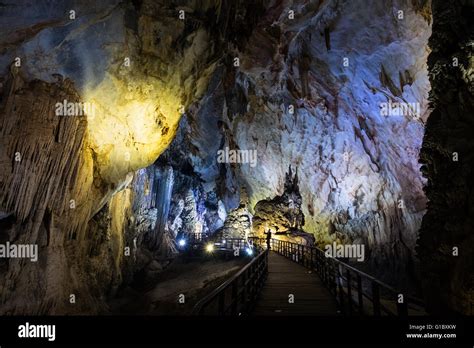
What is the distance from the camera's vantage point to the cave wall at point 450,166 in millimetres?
4539

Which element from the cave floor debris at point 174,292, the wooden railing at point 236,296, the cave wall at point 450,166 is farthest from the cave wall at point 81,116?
the cave wall at point 450,166

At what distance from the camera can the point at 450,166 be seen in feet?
17.0

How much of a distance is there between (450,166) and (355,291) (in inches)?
232

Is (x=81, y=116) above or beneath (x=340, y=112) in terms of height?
beneath

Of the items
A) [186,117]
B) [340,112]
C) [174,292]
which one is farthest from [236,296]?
[186,117]

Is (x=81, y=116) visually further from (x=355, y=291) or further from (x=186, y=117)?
(x=186, y=117)

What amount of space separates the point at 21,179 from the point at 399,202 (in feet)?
43.5

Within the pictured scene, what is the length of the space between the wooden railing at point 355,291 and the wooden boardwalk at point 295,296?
9.6 inches

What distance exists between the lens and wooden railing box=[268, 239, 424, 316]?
316 centimetres

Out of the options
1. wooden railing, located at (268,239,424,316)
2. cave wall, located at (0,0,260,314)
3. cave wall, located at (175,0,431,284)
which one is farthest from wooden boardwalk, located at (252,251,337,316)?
cave wall, located at (175,0,431,284)

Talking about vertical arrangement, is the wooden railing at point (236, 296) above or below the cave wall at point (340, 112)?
below

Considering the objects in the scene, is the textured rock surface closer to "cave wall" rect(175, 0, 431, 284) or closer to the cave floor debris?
"cave wall" rect(175, 0, 431, 284)

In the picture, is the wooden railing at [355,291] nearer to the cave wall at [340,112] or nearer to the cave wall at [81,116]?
the cave wall at [340,112]

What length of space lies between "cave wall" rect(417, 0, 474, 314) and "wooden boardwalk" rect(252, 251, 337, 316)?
2.02m
